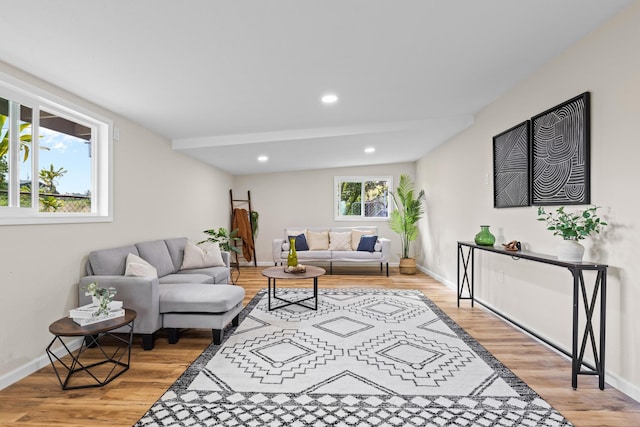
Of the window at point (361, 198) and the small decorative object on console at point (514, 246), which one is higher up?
the window at point (361, 198)

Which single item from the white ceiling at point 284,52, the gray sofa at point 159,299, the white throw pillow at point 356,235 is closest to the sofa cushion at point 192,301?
the gray sofa at point 159,299

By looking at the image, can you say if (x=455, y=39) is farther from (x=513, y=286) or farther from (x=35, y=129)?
(x=35, y=129)

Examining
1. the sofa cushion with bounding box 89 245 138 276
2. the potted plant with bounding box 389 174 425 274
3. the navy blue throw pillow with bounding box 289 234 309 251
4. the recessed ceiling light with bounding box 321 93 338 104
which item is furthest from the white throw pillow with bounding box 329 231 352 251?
the sofa cushion with bounding box 89 245 138 276

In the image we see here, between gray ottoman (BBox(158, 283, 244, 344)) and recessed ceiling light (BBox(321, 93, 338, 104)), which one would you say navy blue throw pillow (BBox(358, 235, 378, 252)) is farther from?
gray ottoman (BBox(158, 283, 244, 344))

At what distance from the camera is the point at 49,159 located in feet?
9.80

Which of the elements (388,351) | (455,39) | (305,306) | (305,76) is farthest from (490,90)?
(305,306)

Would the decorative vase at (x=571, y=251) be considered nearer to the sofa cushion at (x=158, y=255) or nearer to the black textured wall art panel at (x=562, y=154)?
the black textured wall art panel at (x=562, y=154)

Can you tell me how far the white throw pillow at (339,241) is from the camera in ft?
22.8

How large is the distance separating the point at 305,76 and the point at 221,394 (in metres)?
2.43

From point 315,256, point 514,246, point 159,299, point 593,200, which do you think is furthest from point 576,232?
point 315,256

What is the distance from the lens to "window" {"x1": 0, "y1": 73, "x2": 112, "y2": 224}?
2527 millimetres

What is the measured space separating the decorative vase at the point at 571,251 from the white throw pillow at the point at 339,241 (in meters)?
4.64

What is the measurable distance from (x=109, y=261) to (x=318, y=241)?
14.1 ft

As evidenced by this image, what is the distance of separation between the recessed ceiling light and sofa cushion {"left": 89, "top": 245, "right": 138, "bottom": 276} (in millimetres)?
2485
